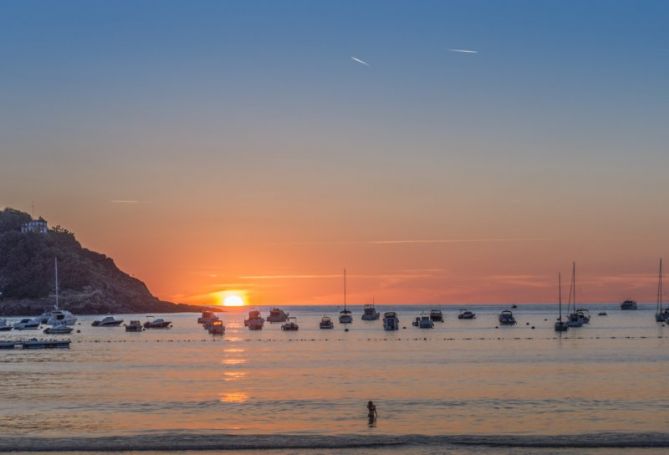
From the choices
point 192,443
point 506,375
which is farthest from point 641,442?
point 506,375

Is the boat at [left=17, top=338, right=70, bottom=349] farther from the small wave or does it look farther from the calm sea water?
the small wave

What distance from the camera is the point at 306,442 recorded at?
170ft

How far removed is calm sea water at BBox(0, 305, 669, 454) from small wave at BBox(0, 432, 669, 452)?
0.12m

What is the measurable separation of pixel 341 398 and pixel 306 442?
22.9 meters

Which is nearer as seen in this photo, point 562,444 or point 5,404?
point 562,444

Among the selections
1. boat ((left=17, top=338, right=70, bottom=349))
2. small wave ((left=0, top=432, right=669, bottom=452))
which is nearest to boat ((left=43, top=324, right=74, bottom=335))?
boat ((left=17, top=338, right=70, bottom=349))

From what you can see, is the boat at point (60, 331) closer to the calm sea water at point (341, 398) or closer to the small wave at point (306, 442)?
the calm sea water at point (341, 398)

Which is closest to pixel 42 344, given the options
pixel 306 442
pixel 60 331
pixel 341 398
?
pixel 60 331

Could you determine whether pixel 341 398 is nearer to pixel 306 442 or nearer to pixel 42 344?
pixel 306 442

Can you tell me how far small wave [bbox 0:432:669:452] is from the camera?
50.3m

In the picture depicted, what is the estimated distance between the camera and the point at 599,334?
180125 mm

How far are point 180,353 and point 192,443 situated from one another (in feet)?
276

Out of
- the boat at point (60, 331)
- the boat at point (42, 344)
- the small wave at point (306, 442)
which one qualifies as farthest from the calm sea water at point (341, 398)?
the boat at point (60, 331)

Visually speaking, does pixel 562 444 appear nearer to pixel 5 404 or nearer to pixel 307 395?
pixel 307 395
